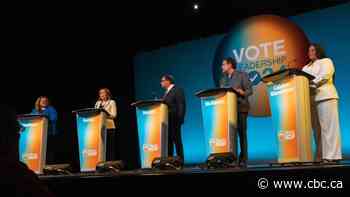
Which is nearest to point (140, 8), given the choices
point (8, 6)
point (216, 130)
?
point (8, 6)

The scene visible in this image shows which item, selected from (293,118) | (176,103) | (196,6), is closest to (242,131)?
(176,103)

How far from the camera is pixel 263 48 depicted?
725cm

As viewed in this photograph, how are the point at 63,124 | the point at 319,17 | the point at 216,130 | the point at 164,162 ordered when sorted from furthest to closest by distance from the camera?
1. the point at 63,124
2. the point at 319,17
3. the point at 216,130
4. the point at 164,162

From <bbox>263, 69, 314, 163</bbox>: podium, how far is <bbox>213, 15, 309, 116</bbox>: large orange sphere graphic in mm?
2781

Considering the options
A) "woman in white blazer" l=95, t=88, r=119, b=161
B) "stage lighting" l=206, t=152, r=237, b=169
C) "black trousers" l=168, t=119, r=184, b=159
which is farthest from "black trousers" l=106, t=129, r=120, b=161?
"stage lighting" l=206, t=152, r=237, b=169

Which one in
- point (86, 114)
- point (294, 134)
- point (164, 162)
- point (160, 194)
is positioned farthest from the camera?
point (86, 114)

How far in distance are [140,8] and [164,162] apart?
13.4 ft

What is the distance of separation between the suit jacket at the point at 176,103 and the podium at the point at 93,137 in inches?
31.6

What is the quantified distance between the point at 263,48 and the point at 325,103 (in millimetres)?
2550

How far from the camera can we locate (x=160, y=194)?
3.37 metres

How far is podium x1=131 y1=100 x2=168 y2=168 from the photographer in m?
5.51

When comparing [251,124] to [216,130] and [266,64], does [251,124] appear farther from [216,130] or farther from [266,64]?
[216,130]

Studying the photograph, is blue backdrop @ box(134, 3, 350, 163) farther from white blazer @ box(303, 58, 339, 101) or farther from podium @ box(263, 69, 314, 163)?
Result: podium @ box(263, 69, 314, 163)

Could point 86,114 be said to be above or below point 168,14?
below
